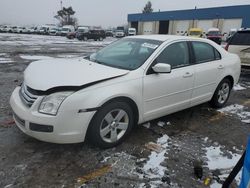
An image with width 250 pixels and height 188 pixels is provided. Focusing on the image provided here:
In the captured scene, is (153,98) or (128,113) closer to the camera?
(128,113)

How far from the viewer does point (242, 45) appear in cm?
874

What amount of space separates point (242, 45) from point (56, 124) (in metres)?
7.78

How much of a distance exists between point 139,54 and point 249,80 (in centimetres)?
634

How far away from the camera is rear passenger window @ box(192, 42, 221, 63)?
4.69 metres

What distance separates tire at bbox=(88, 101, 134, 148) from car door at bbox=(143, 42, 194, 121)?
375mm

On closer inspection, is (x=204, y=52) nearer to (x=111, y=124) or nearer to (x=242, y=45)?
(x=111, y=124)

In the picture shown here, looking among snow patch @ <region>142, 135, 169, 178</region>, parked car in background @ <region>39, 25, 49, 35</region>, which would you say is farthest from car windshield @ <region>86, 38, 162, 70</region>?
parked car in background @ <region>39, 25, 49, 35</region>

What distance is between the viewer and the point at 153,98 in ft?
12.8

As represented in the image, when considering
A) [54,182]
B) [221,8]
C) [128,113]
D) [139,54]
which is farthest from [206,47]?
[221,8]

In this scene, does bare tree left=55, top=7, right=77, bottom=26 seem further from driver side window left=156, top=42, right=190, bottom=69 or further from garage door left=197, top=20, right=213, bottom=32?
driver side window left=156, top=42, right=190, bottom=69

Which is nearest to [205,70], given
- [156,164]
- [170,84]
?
[170,84]

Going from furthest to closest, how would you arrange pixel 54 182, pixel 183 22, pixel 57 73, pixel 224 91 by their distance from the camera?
pixel 183 22 < pixel 224 91 < pixel 57 73 < pixel 54 182

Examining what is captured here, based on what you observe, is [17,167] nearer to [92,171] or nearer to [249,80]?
[92,171]

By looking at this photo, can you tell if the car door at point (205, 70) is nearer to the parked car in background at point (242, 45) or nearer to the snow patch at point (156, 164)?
the snow patch at point (156, 164)
